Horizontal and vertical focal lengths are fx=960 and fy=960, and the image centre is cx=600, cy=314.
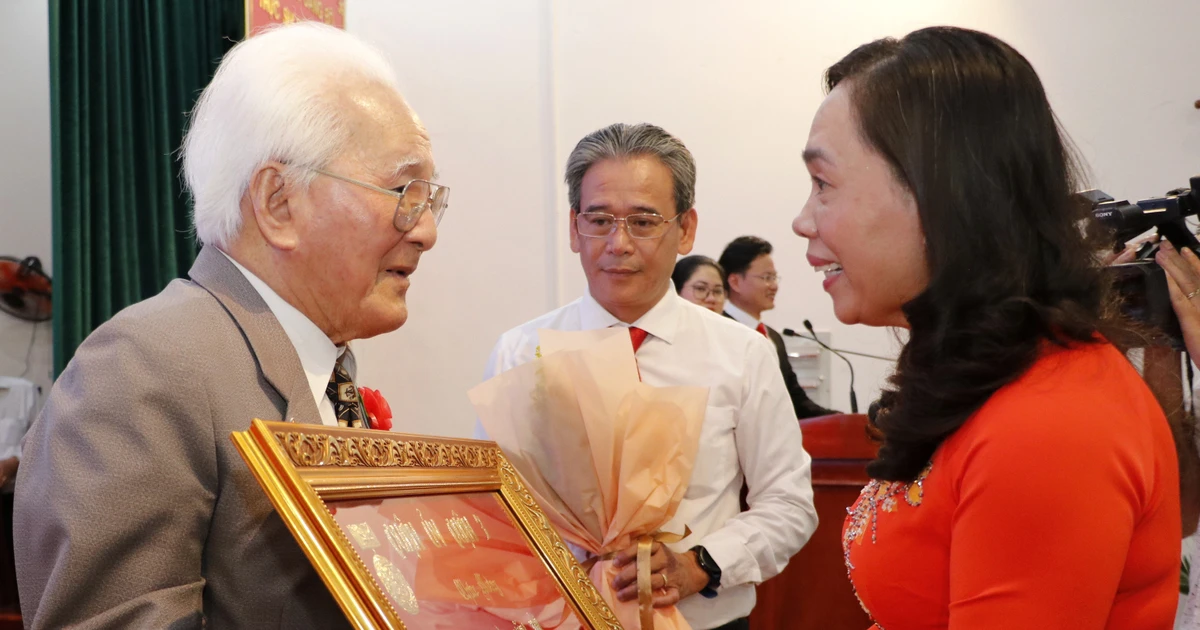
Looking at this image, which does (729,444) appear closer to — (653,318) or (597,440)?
(653,318)

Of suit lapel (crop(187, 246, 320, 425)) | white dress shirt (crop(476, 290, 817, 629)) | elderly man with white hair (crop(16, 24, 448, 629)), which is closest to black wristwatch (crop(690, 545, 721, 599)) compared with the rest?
white dress shirt (crop(476, 290, 817, 629))

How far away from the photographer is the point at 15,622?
3133mm

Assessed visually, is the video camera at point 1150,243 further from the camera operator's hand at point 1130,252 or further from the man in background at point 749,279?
the man in background at point 749,279

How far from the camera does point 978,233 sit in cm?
111

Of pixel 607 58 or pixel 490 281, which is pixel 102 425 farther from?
pixel 607 58

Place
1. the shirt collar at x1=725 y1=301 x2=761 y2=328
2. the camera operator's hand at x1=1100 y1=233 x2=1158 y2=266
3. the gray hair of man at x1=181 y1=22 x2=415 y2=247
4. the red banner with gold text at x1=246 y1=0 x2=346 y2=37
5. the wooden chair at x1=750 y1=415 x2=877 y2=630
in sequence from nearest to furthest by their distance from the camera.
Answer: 1. the gray hair of man at x1=181 y1=22 x2=415 y2=247
2. the camera operator's hand at x1=1100 y1=233 x2=1158 y2=266
3. the wooden chair at x1=750 y1=415 x2=877 y2=630
4. the red banner with gold text at x1=246 y1=0 x2=346 y2=37
5. the shirt collar at x1=725 y1=301 x2=761 y2=328

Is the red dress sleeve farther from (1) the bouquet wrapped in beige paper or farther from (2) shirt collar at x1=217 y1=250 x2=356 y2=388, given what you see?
(2) shirt collar at x1=217 y1=250 x2=356 y2=388

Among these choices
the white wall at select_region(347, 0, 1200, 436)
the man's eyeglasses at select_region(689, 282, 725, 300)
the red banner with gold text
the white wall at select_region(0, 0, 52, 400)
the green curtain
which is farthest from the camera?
the white wall at select_region(347, 0, 1200, 436)

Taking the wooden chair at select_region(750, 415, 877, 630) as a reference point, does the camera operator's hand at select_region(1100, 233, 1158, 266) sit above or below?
Result: above

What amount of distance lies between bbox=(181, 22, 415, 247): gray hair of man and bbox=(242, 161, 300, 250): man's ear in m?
0.01

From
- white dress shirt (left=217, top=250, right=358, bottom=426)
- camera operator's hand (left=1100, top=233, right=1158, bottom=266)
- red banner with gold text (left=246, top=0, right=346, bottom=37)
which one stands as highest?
red banner with gold text (left=246, top=0, right=346, bottom=37)

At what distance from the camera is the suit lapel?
1.26 metres

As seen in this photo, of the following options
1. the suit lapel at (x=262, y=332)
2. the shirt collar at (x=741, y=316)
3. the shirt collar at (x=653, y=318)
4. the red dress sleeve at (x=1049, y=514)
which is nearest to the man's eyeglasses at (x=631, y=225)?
the shirt collar at (x=653, y=318)

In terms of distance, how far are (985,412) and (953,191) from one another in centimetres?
26
